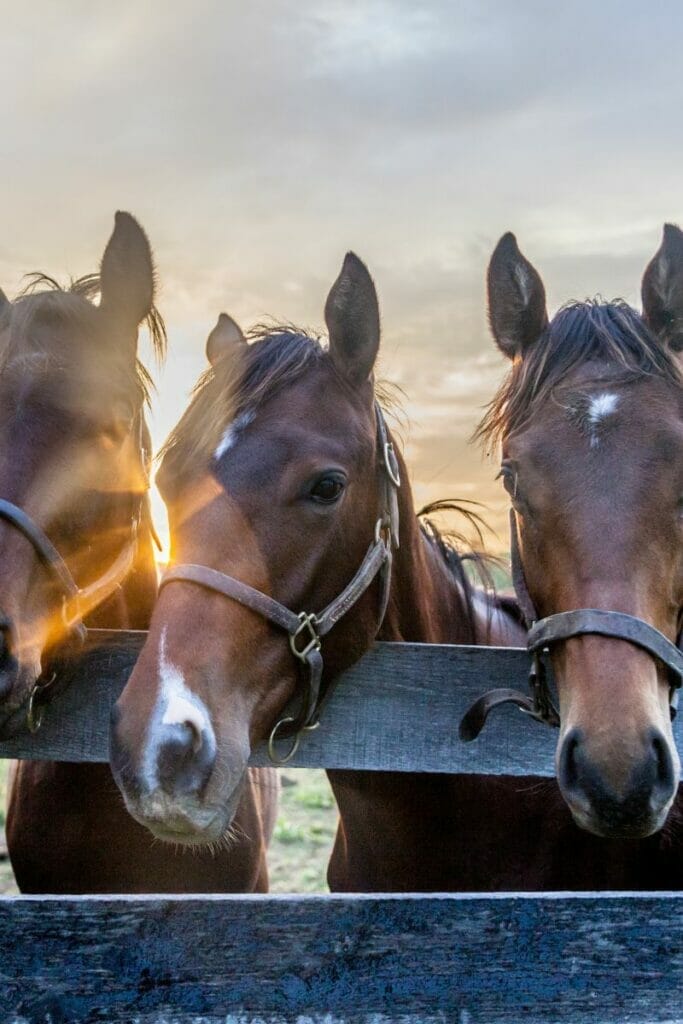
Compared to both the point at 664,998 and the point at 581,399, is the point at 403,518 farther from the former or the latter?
the point at 664,998

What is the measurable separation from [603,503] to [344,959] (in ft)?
4.48

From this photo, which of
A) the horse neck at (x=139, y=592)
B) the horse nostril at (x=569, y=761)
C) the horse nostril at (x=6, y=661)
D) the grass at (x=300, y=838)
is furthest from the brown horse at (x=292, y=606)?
the grass at (x=300, y=838)

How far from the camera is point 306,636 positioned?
279 cm

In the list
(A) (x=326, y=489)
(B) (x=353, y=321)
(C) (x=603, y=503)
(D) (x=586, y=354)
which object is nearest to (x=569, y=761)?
(C) (x=603, y=503)

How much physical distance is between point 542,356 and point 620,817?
5.08 ft

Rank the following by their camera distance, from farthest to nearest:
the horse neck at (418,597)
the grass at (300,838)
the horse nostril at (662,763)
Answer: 1. the grass at (300,838)
2. the horse neck at (418,597)
3. the horse nostril at (662,763)

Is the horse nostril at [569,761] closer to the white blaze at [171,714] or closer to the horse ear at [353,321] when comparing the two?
the white blaze at [171,714]

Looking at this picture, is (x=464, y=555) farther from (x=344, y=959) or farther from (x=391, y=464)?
(x=344, y=959)

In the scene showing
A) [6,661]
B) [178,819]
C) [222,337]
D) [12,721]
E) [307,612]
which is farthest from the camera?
[222,337]

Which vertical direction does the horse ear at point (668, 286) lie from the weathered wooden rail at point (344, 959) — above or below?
above

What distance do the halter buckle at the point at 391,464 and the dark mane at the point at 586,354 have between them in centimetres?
39

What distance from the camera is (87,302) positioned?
140 inches

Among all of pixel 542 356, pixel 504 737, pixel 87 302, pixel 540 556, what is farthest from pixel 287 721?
pixel 87 302

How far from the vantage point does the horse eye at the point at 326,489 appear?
2.85 metres
